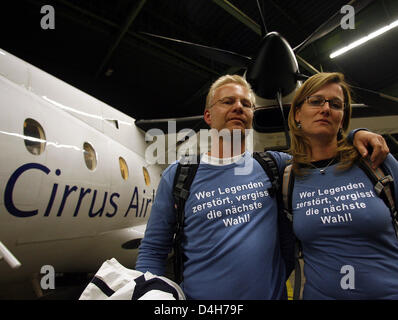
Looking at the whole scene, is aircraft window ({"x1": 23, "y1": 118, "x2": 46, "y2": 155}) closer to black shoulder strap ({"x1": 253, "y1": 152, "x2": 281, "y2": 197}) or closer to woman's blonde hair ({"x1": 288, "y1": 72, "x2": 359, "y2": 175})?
black shoulder strap ({"x1": 253, "y1": 152, "x2": 281, "y2": 197})

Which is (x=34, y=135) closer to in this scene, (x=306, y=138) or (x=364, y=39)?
(x=306, y=138)

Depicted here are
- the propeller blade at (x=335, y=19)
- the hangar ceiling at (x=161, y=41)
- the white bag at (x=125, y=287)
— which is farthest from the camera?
the hangar ceiling at (x=161, y=41)

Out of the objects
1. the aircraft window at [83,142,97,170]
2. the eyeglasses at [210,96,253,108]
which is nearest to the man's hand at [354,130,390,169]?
the eyeglasses at [210,96,253,108]

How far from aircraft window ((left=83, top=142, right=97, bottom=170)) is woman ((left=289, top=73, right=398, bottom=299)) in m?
2.41

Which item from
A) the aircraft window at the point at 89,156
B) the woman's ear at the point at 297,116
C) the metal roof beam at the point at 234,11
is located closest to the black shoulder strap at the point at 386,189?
the woman's ear at the point at 297,116

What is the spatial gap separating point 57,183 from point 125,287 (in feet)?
6.08

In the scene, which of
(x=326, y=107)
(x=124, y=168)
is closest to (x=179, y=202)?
(x=326, y=107)

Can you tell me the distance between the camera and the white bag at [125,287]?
0.78m

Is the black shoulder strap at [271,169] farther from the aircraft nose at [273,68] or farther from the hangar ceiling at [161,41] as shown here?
the hangar ceiling at [161,41]

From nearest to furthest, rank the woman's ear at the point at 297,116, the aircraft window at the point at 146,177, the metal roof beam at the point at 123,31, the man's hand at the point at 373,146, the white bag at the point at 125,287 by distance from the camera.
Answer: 1. the white bag at the point at 125,287
2. the man's hand at the point at 373,146
3. the woman's ear at the point at 297,116
4. the aircraft window at the point at 146,177
5. the metal roof beam at the point at 123,31

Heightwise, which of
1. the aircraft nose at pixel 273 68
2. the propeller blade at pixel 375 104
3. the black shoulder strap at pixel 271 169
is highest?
the aircraft nose at pixel 273 68

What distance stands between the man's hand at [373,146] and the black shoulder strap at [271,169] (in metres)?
0.42

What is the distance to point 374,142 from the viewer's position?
103cm
